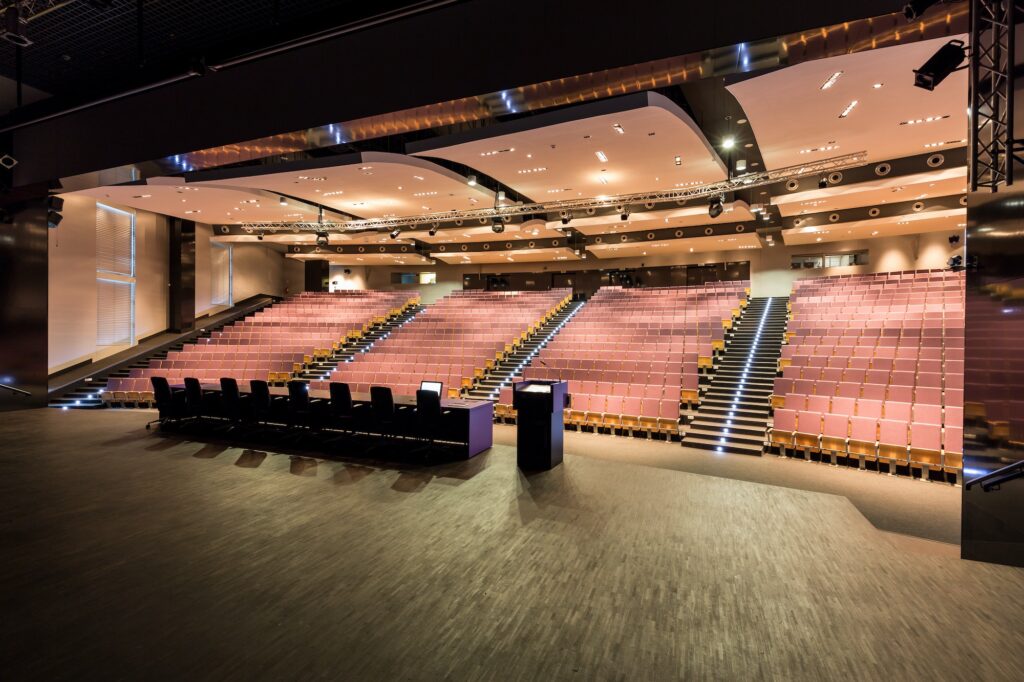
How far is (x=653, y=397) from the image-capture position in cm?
696

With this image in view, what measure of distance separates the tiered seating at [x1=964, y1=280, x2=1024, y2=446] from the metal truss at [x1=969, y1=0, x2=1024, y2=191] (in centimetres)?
75

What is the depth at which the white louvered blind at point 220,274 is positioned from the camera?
48.3ft

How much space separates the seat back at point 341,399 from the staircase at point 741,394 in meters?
4.42

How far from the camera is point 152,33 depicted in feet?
19.9

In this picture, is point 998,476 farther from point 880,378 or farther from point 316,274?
point 316,274

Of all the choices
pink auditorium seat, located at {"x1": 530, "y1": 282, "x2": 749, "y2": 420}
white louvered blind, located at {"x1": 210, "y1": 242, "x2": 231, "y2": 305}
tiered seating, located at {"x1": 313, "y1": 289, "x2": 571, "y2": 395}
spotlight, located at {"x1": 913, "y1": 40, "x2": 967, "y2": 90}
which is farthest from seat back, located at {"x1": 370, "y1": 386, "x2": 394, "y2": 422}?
white louvered blind, located at {"x1": 210, "y1": 242, "x2": 231, "y2": 305}

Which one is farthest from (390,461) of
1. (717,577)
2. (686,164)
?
(686,164)

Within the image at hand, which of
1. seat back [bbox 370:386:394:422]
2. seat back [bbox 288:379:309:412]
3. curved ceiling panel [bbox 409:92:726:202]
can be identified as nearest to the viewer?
seat back [bbox 370:386:394:422]

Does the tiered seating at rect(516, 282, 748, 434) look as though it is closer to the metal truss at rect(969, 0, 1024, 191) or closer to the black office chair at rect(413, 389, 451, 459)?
the black office chair at rect(413, 389, 451, 459)

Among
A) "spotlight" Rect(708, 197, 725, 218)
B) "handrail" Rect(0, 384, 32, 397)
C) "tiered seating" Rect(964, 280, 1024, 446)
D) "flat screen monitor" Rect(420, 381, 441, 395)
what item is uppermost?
"spotlight" Rect(708, 197, 725, 218)

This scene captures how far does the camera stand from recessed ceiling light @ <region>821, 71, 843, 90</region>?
504 centimetres

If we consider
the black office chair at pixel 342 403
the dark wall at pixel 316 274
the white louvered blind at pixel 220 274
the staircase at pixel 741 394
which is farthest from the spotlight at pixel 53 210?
the staircase at pixel 741 394

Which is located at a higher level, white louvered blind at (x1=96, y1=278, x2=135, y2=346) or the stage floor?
white louvered blind at (x1=96, y1=278, x2=135, y2=346)

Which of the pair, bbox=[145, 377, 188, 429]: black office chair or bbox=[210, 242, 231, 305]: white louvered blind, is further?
bbox=[210, 242, 231, 305]: white louvered blind
